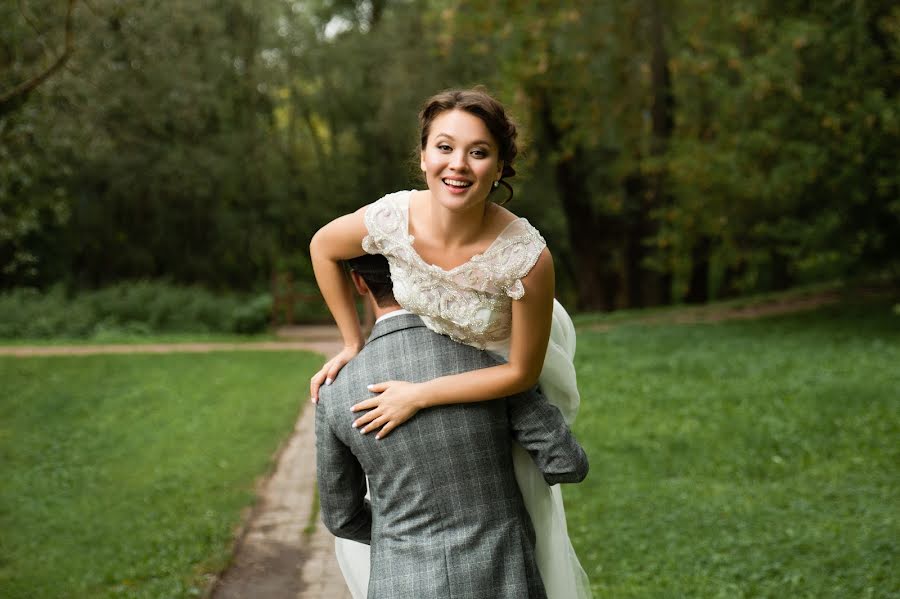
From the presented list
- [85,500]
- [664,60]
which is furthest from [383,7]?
[85,500]

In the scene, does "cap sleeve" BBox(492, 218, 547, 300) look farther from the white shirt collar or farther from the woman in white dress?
the white shirt collar

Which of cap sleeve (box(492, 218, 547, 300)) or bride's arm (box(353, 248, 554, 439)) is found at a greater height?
cap sleeve (box(492, 218, 547, 300))

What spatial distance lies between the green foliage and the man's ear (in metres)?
18.2

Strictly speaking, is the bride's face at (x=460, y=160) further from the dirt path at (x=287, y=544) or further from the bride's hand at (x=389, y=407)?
the dirt path at (x=287, y=544)

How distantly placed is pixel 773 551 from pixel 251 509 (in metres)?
3.62

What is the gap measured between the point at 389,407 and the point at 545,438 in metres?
0.37

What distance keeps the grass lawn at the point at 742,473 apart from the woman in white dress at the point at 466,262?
3.48 m

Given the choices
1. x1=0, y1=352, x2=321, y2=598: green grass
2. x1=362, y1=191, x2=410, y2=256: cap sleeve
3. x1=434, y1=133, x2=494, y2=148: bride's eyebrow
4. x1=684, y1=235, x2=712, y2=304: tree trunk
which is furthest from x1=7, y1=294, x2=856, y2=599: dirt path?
x1=684, y1=235, x2=712, y2=304: tree trunk

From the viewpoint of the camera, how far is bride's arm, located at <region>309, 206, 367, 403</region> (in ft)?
7.79

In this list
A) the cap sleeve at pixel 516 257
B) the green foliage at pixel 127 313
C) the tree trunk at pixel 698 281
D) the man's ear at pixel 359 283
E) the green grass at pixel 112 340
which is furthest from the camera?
the tree trunk at pixel 698 281

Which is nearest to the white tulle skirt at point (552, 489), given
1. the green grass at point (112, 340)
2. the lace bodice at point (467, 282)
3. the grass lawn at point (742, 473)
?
the lace bodice at point (467, 282)

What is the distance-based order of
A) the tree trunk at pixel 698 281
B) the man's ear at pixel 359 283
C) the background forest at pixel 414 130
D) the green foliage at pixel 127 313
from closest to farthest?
the man's ear at pixel 359 283 → the background forest at pixel 414 130 → the green foliage at pixel 127 313 → the tree trunk at pixel 698 281

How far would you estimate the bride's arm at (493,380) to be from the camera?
216cm

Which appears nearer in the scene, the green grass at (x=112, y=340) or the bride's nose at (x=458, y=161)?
the bride's nose at (x=458, y=161)
